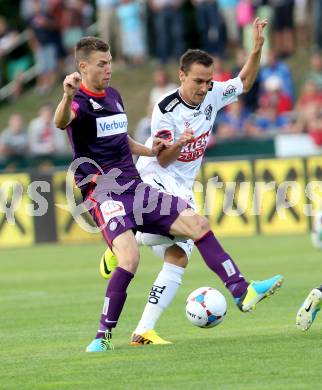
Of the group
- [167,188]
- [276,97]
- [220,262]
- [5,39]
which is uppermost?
[167,188]

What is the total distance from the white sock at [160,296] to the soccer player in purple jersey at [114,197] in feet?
1.30

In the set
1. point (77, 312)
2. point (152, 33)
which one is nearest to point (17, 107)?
point (152, 33)

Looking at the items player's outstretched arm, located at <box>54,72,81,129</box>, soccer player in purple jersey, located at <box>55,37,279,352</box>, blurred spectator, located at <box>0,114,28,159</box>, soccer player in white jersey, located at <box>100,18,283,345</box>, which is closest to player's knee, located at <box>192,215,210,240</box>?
soccer player in purple jersey, located at <box>55,37,279,352</box>

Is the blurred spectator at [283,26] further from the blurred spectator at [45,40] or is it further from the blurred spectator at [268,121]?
the blurred spectator at [45,40]

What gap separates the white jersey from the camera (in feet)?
31.6

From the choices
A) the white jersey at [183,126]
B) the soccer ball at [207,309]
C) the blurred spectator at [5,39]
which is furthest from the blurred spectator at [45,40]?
the soccer ball at [207,309]

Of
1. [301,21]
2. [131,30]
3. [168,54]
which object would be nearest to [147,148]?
[301,21]

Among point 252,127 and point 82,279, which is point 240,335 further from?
point 252,127

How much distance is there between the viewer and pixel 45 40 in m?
27.8

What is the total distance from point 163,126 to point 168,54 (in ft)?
57.5

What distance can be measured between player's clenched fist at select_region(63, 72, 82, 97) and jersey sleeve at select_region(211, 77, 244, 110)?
6.35 ft

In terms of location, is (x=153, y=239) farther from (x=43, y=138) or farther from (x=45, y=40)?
(x=45, y=40)

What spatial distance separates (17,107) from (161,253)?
20360mm

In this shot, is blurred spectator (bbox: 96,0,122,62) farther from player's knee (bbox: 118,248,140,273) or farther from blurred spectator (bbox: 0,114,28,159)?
player's knee (bbox: 118,248,140,273)
